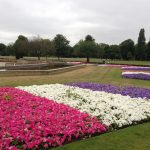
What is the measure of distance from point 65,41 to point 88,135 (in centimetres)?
6504

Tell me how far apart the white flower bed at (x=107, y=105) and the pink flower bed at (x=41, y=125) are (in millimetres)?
559

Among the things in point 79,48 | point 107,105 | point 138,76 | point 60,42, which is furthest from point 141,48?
point 107,105

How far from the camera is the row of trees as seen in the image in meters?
62.1

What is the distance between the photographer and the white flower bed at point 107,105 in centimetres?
863

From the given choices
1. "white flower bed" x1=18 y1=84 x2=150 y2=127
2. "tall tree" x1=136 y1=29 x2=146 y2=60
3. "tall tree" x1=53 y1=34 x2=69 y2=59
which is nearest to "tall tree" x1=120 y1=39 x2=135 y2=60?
"tall tree" x1=136 y1=29 x2=146 y2=60

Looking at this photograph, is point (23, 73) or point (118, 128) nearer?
point (118, 128)

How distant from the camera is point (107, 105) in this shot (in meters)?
10.0

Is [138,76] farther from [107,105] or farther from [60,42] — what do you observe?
[60,42]

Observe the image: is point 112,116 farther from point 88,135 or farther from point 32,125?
point 32,125

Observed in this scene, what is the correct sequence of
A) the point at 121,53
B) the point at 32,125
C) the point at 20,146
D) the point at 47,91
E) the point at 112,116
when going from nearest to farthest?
1. the point at 20,146
2. the point at 32,125
3. the point at 112,116
4. the point at 47,91
5. the point at 121,53

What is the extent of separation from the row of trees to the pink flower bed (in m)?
52.1

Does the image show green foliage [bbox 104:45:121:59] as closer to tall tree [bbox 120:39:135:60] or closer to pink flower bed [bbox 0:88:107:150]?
tall tree [bbox 120:39:135:60]

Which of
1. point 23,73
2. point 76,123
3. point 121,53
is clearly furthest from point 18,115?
point 121,53

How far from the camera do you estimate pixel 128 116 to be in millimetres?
8891
